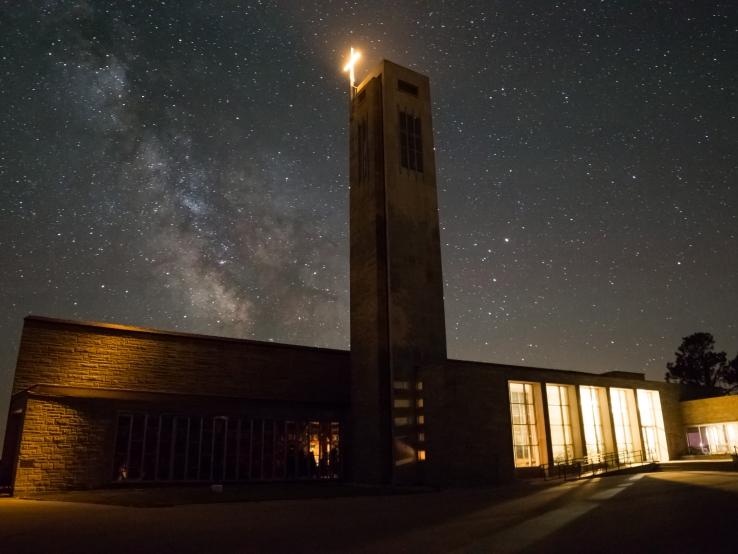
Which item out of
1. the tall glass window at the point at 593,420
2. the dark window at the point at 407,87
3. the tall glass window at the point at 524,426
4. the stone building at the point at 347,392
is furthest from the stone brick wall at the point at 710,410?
the dark window at the point at 407,87

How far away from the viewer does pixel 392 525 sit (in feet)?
36.2

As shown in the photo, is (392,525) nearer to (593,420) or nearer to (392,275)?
(392,275)

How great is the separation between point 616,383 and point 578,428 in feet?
16.5

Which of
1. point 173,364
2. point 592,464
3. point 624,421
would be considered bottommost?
point 592,464

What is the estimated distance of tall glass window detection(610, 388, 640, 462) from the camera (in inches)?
1277

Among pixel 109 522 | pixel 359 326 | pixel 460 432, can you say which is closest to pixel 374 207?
pixel 359 326

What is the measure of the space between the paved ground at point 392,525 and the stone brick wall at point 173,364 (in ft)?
16.3

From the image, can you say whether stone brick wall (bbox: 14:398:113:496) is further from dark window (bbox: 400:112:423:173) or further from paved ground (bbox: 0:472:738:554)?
dark window (bbox: 400:112:423:173)

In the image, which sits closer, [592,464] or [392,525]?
[392,525]

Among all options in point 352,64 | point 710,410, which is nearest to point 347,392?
point 352,64

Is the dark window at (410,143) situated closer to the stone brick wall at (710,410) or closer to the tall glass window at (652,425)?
the tall glass window at (652,425)

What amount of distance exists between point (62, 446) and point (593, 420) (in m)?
27.0

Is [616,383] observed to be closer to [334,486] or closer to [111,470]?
[334,486]

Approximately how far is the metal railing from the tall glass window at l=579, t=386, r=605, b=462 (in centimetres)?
58
